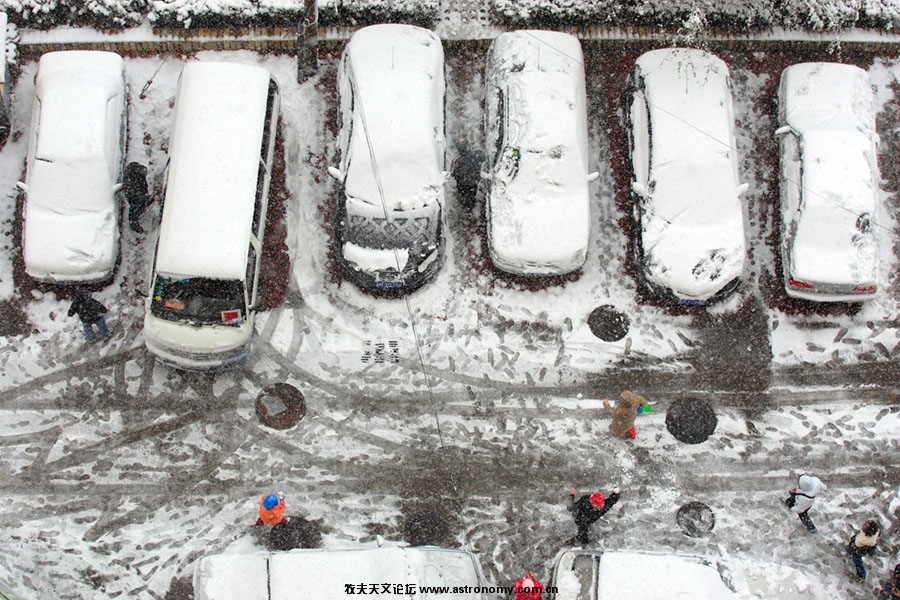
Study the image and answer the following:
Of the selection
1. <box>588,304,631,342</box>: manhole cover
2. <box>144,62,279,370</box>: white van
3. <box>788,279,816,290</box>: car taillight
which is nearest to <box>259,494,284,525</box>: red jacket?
<box>144,62,279,370</box>: white van

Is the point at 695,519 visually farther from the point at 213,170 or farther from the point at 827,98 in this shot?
the point at 213,170

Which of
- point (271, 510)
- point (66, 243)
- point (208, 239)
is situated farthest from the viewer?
point (66, 243)

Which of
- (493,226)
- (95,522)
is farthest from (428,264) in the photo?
(95,522)

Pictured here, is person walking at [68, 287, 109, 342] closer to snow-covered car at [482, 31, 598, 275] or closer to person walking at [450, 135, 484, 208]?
person walking at [450, 135, 484, 208]

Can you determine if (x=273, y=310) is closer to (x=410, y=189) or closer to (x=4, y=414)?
(x=410, y=189)

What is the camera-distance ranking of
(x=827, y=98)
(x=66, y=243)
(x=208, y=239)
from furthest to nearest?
(x=827, y=98) < (x=66, y=243) < (x=208, y=239)

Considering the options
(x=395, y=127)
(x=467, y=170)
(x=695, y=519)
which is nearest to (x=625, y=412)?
(x=695, y=519)

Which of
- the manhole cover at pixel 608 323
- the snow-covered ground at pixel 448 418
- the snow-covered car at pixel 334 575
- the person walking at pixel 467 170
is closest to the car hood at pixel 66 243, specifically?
the snow-covered ground at pixel 448 418
